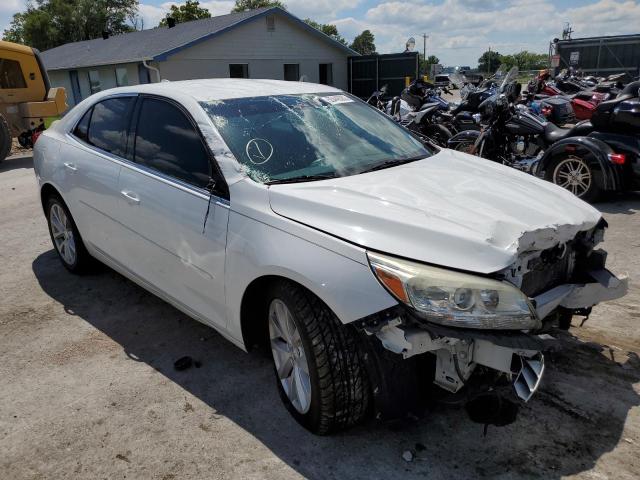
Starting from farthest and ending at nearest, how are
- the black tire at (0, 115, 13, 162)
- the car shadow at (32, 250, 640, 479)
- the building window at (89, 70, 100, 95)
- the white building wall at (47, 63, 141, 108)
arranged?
the building window at (89, 70, 100, 95) < the white building wall at (47, 63, 141, 108) < the black tire at (0, 115, 13, 162) < the car shadow at (32, 250, 640, 479)

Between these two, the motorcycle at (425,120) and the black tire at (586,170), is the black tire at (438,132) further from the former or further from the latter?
the black tire at (586,170)

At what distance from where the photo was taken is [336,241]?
2.33m

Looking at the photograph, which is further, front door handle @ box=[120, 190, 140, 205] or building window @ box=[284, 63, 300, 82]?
building window @ box=[284, 63, 300, 82]

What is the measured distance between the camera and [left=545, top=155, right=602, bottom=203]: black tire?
21.4 ft

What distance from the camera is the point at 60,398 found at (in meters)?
3.09

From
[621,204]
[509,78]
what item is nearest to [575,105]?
[509,78]

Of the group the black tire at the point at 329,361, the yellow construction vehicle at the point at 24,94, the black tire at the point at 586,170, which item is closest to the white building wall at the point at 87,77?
the yellow construction vehicle at the point at 24,94

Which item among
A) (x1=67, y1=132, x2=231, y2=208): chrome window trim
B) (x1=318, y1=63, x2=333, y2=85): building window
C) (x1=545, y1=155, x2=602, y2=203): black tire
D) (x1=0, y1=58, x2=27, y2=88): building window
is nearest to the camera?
(x1=67, y1=132, x2=231, y2=208): chrome window trim

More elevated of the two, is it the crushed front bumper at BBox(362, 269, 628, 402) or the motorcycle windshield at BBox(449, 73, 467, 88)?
the motorcycle windshield at BBox(449, 73, 467, 88)

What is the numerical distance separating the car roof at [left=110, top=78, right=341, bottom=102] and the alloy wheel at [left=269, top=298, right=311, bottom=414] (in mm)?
1460

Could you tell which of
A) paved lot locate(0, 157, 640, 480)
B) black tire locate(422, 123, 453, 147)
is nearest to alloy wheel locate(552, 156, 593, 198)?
paved lot locate(0, 157, 640, 480)

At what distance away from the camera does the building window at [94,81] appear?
25064 mm

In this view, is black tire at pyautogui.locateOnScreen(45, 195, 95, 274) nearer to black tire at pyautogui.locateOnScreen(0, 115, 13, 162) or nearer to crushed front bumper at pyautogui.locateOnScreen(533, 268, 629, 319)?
crushed front bumper at pyautogui.locateOnScreen(533, 268, 629, 319)

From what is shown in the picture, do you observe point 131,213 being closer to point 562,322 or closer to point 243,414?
point 243,414
